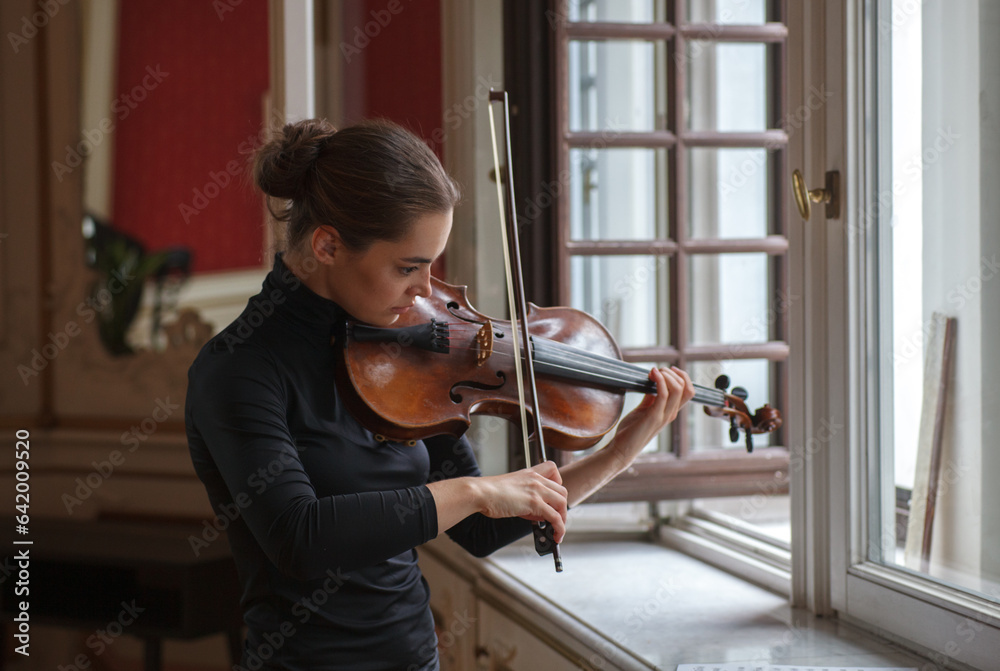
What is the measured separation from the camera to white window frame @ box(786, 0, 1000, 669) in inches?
51.3

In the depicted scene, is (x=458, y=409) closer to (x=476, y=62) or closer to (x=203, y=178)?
(x=476, y=62)

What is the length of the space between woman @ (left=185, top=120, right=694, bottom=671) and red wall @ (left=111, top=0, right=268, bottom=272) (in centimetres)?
217

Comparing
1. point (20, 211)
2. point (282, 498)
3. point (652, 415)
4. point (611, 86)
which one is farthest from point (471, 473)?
point (20, 211)

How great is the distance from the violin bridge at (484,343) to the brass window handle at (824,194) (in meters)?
0.52

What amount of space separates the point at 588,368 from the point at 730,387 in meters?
0.76

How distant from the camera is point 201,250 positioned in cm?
326

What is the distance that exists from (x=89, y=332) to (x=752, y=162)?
8.09ft

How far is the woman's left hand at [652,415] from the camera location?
4.23 ft

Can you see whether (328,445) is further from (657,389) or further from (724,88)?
(724,88)

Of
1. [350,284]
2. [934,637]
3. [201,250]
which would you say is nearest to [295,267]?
[350,284]

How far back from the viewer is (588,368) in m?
1.30

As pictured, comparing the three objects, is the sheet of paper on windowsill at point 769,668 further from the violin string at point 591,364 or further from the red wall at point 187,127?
the red wall at point 187,127

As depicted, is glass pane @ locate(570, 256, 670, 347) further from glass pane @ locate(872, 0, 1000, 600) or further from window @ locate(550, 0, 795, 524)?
glass pane @ locate(872, 0, 1000, 600)

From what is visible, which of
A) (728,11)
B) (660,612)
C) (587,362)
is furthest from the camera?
(728,11)
